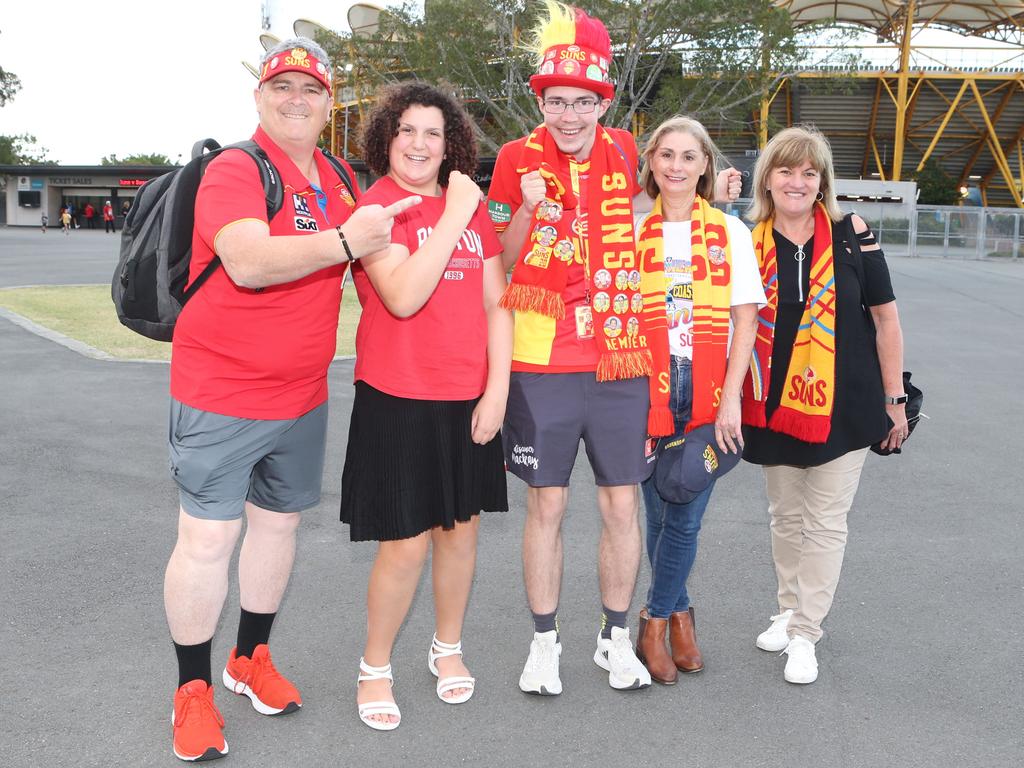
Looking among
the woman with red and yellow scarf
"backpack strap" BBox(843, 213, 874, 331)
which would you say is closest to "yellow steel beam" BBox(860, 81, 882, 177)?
"backpack strap" BBox(843, 213, 874, 331)

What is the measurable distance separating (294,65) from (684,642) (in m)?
2.37

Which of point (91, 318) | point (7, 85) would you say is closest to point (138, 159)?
point (7, 85)

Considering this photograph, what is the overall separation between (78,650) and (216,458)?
1251 mm

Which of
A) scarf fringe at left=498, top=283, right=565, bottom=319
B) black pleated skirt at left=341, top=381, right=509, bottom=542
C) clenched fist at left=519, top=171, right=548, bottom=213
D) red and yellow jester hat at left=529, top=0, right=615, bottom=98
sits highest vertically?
red and yellow jester hat at left=529, top=0, right=615, bottom=98

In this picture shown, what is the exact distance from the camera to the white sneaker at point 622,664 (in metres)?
3.29

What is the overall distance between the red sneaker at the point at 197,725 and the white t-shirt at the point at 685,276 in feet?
6.12

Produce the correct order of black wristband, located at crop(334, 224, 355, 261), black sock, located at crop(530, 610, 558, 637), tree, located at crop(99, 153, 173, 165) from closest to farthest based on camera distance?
black wristband, located at crop(334, 224, 355, 261) → black sock, located at crop(530, 610, 558, 637) → tree, located at crop(99, 153, 173, 165)

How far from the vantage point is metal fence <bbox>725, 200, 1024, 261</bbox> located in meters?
31.1

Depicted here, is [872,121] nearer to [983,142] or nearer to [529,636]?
[983,142]

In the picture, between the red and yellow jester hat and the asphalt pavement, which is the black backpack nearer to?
the red and yellow jester hat

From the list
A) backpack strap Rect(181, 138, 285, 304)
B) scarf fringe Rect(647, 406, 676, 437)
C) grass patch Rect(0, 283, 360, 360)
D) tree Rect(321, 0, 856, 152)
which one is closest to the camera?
backpack strap Rect(181, 138, 285, 304)

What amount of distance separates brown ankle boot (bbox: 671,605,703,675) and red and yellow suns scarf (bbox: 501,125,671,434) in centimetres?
98

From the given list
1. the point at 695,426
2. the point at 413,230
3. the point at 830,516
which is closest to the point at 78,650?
the point at 413,230

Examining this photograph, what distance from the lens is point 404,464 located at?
295 centimetres
